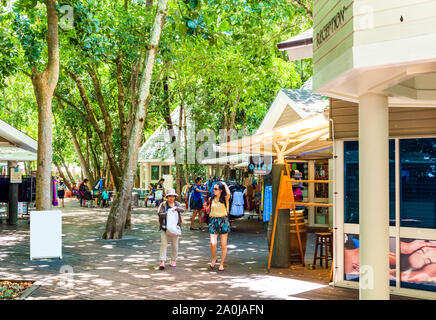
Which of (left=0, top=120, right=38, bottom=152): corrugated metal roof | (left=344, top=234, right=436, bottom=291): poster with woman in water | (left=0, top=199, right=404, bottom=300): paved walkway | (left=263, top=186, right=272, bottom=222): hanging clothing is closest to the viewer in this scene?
(left=344, top=234, right=436, bottom=291): poster with woman in water

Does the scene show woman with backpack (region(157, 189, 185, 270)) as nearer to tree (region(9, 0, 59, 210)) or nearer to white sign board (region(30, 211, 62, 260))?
white sign board (region(30, 211, 62, 260))

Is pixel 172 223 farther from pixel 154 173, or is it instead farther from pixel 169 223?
pixel 154 173

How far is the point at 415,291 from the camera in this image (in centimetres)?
711

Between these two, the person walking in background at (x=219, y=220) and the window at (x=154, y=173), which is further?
the window at (x=154, y=173)

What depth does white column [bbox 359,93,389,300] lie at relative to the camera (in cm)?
453

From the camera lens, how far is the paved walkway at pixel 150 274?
7.29m

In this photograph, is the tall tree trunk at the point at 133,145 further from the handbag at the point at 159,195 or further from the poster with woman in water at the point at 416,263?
the handbag at the point at 159,195

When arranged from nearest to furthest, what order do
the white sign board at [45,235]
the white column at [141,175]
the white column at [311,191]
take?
the white sign board at [45,235]
the white column at [311,191]
the white column at [141,175]

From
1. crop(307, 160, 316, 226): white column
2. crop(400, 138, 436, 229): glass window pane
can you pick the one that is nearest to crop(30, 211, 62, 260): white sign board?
crop(400, 138, 436, 229): glass window pane

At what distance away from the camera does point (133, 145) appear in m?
13.7

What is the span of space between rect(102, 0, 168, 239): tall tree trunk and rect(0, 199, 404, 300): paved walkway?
49 centimetres

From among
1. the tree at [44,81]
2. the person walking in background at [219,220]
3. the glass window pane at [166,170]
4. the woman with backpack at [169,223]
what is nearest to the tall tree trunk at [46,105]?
the tree at [44,81]

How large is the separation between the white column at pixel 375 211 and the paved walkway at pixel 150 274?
108 inches

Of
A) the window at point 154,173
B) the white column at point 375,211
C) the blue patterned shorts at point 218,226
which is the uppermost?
the window at point 154,173
